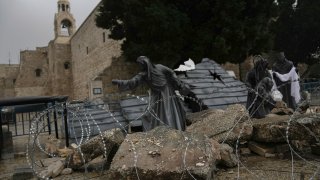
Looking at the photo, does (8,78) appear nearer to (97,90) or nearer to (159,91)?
(97,90)

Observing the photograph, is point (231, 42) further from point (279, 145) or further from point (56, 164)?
point (56, 164)

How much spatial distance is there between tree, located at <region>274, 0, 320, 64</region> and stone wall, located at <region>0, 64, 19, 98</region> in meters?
28.3

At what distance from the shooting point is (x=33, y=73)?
39.4 m

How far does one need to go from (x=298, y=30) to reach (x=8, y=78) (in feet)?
103

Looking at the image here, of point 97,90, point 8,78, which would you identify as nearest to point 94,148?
point 97,90

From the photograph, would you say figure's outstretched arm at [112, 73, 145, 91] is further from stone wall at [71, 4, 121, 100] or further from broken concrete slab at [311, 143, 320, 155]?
stone wall at [71, 4, 121, 100]

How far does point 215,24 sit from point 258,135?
1041 centimetres

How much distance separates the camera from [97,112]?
9773mm

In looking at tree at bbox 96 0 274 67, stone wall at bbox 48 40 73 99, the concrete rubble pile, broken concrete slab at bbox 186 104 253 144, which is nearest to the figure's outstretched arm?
the concrete rubble pile

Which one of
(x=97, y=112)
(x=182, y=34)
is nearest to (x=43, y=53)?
(x=182, y=34)

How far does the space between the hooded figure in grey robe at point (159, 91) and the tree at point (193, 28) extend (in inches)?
327

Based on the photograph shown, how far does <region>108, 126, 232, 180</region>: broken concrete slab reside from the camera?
14.0 ft

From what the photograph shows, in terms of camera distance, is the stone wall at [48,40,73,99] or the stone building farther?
the stone wall at [48,40,73,99]

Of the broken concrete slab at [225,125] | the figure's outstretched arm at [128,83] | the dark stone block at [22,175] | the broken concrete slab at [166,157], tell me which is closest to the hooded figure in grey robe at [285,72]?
the broken concrete slab at [225,125]
